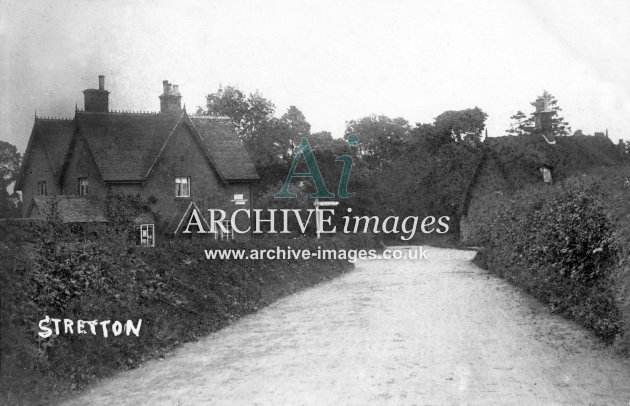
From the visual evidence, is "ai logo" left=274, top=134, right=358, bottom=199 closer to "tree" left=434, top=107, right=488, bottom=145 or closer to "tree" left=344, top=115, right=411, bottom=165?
"tree" left=434, top=107, right=488, bottom=145

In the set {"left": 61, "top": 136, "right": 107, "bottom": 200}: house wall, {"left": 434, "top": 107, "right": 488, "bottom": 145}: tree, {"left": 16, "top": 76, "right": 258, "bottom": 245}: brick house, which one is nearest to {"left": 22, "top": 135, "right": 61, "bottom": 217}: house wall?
{"left": 16, "top": 76, "right": 258, "bottom": 245}: brick house

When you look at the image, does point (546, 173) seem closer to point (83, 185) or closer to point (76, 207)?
point (83, 185)

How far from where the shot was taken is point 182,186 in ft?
119

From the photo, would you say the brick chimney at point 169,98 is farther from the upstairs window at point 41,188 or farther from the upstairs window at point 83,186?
the upstairs window at point 41,188

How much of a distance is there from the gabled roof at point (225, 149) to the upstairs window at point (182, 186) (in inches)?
74.9

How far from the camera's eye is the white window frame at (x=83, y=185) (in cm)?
3559

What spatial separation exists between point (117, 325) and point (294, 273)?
41.2ft

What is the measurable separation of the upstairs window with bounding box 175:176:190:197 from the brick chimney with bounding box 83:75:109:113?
262 inches

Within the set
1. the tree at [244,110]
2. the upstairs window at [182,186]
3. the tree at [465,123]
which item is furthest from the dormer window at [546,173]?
the upstairs window at [182,186]

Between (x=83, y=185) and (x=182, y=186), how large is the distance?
5.47 meters

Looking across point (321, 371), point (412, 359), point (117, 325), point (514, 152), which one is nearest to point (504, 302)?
point (412, 359)

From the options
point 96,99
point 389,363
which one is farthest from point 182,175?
point 389,363

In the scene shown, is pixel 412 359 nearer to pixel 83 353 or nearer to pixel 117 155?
pixel 83 353

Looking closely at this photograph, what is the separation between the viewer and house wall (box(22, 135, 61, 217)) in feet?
121
